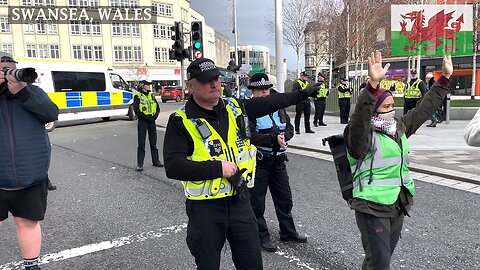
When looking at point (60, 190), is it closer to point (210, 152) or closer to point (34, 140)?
point (34, 140)

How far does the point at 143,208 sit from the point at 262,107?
3160 mm

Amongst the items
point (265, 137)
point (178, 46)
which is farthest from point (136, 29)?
point (265, 137)

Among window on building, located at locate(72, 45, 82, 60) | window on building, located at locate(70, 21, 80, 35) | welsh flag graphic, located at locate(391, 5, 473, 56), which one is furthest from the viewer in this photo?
window on building, located at locate(72, 45, 82, 60)

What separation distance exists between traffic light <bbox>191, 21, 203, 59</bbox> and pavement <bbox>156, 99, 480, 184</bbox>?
3.91 m

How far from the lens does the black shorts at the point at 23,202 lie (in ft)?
9.96

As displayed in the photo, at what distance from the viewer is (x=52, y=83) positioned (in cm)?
1622

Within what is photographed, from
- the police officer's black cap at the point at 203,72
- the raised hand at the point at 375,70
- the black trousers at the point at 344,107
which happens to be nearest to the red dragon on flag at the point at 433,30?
the black trousers at the point at 344,107

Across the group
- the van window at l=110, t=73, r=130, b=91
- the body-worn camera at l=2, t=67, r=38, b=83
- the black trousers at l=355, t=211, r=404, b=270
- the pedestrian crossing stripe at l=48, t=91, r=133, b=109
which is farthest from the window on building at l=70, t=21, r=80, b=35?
the black trousers at l=355, t=211, r=404, b=270

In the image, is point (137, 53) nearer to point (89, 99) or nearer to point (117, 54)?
point (117, 54)

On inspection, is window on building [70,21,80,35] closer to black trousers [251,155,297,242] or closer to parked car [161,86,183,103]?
parked car [161,86,183,103]

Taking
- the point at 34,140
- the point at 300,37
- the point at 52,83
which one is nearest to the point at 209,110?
the point at 34,140

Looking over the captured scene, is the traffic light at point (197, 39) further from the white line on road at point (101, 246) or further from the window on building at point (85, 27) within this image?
the window on building at point (85, 27)

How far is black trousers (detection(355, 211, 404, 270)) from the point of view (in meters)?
2.52

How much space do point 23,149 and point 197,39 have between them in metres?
9.59
